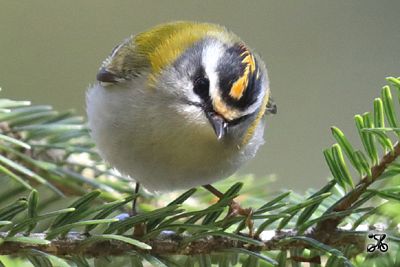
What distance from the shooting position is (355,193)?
76 cm

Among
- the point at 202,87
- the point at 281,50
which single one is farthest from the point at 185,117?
the point at 281,50

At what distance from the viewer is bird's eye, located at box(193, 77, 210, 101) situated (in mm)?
974

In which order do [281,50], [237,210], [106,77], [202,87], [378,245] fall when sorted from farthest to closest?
1. [281,50]
2. [106,77]
3. [202,87]
4. [237,210]
5. [378,245]

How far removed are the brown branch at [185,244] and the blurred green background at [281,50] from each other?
5.21 ft

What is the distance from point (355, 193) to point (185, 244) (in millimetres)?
190

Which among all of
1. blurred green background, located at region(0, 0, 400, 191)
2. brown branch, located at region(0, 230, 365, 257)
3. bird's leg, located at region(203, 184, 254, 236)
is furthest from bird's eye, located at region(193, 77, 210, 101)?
blurred green background, located at region(0, 0, 400, 191)

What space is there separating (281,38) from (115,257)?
2061mm

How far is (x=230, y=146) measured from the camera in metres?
1.06

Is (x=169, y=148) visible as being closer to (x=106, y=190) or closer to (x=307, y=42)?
(x=106, y=190)

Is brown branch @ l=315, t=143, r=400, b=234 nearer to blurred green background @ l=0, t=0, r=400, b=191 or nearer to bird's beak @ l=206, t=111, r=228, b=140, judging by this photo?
bird's beak @ l=206, t=111, r=228, b=140

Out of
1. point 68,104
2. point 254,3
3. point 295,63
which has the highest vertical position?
point 254,3

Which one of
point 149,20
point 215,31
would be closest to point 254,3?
point 149,20

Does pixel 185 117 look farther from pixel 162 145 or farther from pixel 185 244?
pixel 185 244

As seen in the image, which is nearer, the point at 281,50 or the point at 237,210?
the point at 237,210
